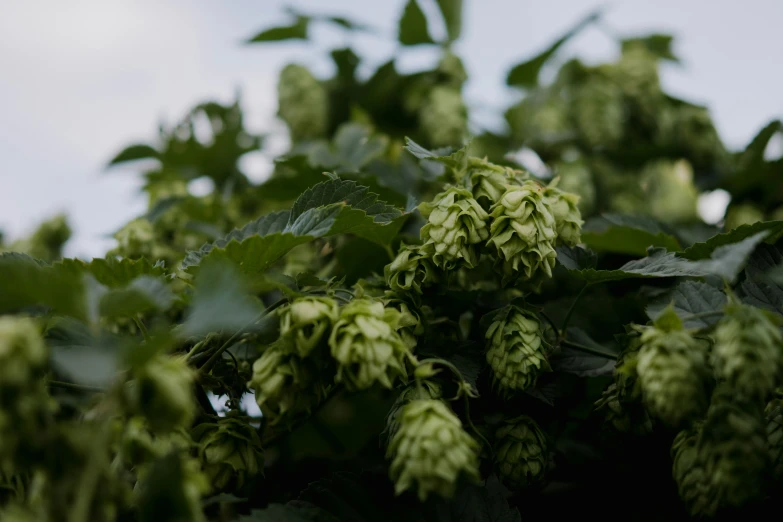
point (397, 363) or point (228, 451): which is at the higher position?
point (397, 363)

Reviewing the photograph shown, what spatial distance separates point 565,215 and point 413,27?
140cm

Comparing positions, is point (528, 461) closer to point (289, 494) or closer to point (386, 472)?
point (386, 472)

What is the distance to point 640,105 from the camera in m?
2.44

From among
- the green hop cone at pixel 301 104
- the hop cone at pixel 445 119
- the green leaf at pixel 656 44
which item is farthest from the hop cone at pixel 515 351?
the green leaf at pixel 656 44

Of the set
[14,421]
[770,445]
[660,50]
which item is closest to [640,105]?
[660,50]

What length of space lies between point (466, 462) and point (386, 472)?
1.53 feet

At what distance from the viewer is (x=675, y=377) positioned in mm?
847

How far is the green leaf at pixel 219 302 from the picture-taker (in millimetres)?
781

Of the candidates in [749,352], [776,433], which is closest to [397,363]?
[749,352]

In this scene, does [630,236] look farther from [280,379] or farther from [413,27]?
[413,27]

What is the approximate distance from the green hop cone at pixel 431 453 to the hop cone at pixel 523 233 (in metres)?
0.28

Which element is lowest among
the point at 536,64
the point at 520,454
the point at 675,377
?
the point at 520,454

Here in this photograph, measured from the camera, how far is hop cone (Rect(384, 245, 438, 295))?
3.50 feet

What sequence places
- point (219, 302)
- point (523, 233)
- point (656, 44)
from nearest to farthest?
point (219, 302), point (523, 233), point (656, 44)
